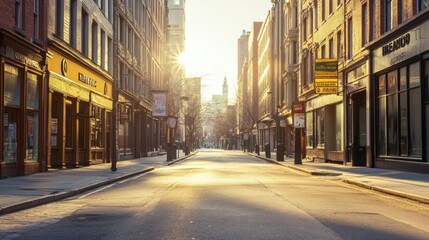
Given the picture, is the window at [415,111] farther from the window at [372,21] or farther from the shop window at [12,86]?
the shop window at [12,86]

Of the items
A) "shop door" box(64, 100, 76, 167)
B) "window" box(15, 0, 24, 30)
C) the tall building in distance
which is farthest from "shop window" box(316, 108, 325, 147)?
the tall building in distance

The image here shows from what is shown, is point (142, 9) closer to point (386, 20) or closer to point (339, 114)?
point (339, 114)

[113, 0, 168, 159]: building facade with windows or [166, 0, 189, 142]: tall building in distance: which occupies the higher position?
[166, 0, 189, 142]: tall building in distance

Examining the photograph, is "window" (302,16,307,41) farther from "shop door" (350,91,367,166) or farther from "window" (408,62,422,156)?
"window" (408,62,422,156)

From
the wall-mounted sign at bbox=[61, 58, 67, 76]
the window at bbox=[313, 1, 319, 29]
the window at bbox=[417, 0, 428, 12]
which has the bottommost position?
the wall-mounted sign at bbox=[61, 58, 67, 76]

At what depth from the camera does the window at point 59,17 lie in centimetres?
2498

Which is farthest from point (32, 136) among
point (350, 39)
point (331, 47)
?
point (331, 47)

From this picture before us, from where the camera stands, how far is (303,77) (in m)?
44.2

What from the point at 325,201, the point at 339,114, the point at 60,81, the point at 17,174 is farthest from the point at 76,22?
the point at 325,201

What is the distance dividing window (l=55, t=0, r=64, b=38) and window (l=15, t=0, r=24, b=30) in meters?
4.85

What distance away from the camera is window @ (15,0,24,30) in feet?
64.5

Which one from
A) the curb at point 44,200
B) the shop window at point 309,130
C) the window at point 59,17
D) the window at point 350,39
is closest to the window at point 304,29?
the shop window at point 309,130

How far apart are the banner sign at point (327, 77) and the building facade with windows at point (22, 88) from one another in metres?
16.0

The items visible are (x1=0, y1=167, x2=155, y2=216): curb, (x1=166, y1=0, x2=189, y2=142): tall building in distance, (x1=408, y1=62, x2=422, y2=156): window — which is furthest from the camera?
(x1=166, y1=0, x2=189, y2=142): tall building in distance
